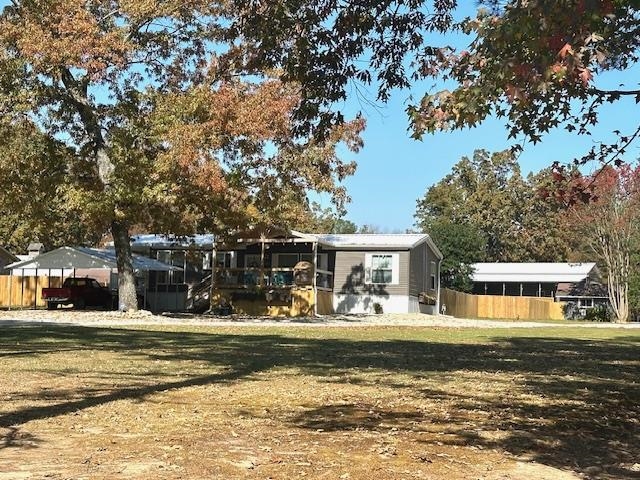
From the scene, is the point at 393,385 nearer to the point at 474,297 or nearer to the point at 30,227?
the point at 30,227

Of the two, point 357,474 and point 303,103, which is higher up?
point 303,103

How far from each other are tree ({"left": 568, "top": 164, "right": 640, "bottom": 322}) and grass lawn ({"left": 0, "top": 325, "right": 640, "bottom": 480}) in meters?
28.1

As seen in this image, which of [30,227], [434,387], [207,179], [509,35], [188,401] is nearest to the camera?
[509,35]

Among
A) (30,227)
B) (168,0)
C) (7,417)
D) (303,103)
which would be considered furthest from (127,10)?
(7,417)

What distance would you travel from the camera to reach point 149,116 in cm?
2342

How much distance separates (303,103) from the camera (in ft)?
25.3

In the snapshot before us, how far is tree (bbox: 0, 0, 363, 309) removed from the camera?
22094 millimetres

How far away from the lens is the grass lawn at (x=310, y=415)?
4875mm

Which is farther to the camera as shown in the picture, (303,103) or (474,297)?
(474,297)

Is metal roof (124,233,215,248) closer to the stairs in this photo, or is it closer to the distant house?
the stairs

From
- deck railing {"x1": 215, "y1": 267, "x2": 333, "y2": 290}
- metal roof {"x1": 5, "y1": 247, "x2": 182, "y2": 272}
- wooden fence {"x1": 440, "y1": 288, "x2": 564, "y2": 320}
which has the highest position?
metal roof {"x1": 5, "y1": 247, "x2": 182, "y2": 272}

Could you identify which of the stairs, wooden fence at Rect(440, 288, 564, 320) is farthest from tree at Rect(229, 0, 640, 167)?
wooden fence at Rect(440, 288, 564, 320)

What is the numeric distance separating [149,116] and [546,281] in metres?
36.4

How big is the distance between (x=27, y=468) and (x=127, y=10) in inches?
819
